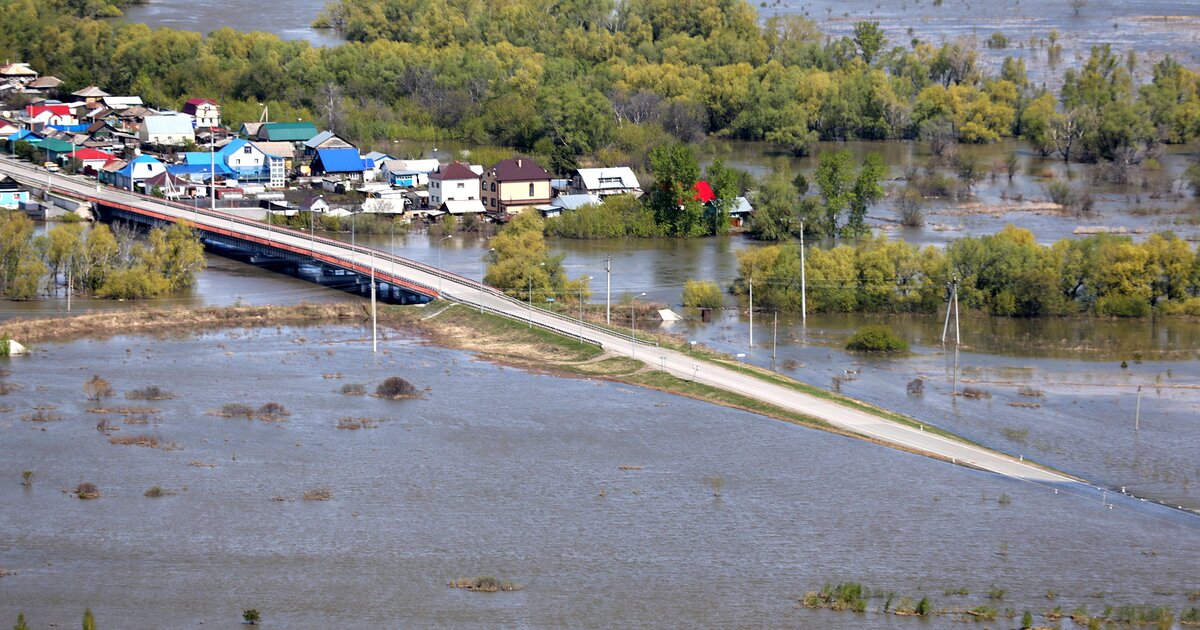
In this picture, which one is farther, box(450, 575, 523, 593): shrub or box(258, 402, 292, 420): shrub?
box(258, 402, 292, 420): shrub

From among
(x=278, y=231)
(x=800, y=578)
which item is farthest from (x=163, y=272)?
(x=800, y=578)

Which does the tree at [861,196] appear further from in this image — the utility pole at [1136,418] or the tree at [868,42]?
the tree at [868,42]

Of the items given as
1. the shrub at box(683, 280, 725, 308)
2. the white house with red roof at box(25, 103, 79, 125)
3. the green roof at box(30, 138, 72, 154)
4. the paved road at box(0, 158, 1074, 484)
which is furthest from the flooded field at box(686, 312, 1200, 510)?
the white house with red roof at box(25, 103, 79, 125)

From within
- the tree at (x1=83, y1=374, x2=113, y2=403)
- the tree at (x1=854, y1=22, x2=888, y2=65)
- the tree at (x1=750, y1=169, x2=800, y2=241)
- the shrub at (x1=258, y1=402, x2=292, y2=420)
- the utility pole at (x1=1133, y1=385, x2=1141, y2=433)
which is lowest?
→ the utility pole at (x1=1133, y1=385, x2=1141, y2=433)

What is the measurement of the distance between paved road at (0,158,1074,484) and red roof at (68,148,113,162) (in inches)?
47.6

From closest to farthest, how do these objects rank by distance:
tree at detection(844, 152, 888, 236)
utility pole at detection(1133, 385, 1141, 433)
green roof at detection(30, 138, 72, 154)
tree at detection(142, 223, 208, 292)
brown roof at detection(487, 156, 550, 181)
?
utility pole at detection(1133, 385, 1141, 433)
tree at detection(142, 223, 208, 292)
tree at detection(844, 152, 888, 236)
brown roof at detection(487, 156, 550, 181)
green roof at detection(30, 138, 72, 154)

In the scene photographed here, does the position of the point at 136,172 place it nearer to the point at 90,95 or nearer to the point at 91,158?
the point at 91,158

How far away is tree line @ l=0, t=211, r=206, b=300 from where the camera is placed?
26875 mm

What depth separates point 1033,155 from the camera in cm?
4512

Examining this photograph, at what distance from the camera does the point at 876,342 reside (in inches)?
953

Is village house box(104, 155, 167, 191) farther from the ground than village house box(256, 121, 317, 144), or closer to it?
closer to it

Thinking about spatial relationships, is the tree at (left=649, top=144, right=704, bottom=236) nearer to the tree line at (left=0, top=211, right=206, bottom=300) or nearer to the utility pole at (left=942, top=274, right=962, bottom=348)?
the utility pole at (left=942, top=274, right=962, bottom=348)

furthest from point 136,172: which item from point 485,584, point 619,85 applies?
point 485,584

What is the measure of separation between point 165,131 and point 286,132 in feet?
10.9
